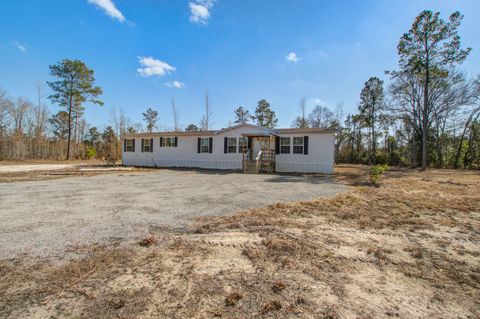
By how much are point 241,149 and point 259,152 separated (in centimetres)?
169

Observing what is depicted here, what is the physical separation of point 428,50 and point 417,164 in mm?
11566

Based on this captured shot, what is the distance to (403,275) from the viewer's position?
243 centimetres

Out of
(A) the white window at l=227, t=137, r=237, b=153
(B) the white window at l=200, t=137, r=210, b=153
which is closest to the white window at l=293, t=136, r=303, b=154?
(A) the white window at l=227, t=137, r=237, b=153

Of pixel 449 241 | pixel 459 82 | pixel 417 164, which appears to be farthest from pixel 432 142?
pixel 449 241

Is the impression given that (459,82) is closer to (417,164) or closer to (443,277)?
(417,164)

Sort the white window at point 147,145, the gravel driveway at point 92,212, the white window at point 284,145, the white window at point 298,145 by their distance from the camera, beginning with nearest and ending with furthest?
the gravel driveway at point 92,212 < the white window at point 298,145 < the white window at point 284,145 < the white window at point 147,145

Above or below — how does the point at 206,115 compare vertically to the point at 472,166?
above

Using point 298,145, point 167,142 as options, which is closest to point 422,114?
point 298,145

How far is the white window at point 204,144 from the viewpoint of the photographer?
58.0 feet

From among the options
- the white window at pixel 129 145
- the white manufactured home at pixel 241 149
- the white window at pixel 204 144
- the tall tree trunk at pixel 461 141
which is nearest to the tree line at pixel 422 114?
the tall tree trunk at pixel 461 141

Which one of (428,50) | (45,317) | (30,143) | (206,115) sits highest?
(428,50)

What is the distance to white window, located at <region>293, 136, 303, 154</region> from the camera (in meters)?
15.1

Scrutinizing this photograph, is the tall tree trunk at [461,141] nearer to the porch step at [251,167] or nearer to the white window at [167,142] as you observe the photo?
the porch step at [251,167]

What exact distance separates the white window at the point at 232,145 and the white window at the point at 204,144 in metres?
1.77
